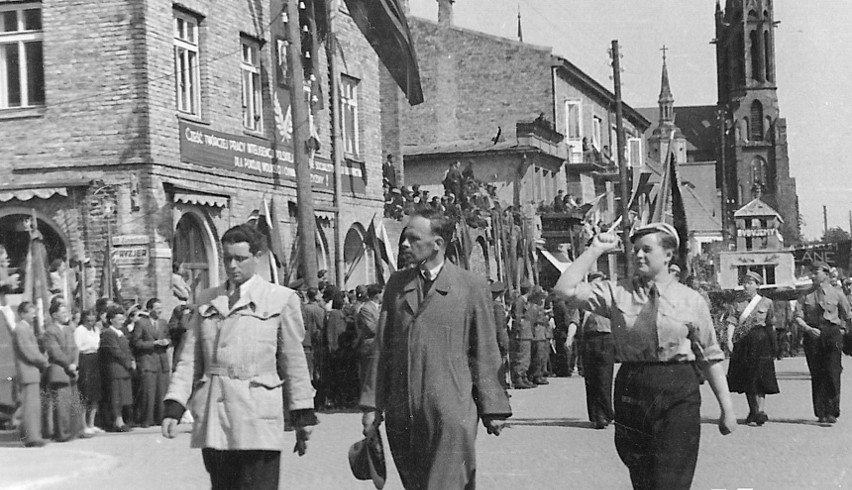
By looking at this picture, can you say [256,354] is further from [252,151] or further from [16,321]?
[252,151]

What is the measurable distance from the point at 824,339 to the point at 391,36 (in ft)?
39.9

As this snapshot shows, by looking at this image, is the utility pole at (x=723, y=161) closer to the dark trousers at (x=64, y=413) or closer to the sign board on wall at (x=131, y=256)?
the sign board on wall at (x=131, y=256)

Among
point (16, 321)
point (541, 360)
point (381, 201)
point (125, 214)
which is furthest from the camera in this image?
point (381, 201)

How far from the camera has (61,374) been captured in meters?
13.1

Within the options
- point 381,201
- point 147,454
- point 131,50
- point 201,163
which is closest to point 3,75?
point 131,50

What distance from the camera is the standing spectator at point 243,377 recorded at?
19.8 ft

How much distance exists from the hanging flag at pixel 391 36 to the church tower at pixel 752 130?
61.8m

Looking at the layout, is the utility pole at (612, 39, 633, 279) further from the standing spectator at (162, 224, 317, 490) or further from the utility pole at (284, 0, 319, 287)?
the standing spectator at (162, 224, 317, 490)

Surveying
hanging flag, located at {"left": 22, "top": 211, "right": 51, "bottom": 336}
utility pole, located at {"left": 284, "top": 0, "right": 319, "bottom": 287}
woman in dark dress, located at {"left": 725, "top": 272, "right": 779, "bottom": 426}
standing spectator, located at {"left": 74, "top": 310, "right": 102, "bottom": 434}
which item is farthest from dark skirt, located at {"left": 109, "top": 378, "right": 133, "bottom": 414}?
woman in dark dress, located at {"left": 725, "top": 272, "right": 779, "bottom": 426}

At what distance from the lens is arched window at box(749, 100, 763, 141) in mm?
104312

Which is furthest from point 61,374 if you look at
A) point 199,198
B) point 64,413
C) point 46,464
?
point 199,198

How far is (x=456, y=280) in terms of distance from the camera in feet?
20.7

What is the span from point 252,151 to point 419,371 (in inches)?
613

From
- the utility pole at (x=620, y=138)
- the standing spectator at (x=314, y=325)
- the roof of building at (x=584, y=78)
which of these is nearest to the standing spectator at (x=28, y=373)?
the standing spectator at (x=314, y=325)
